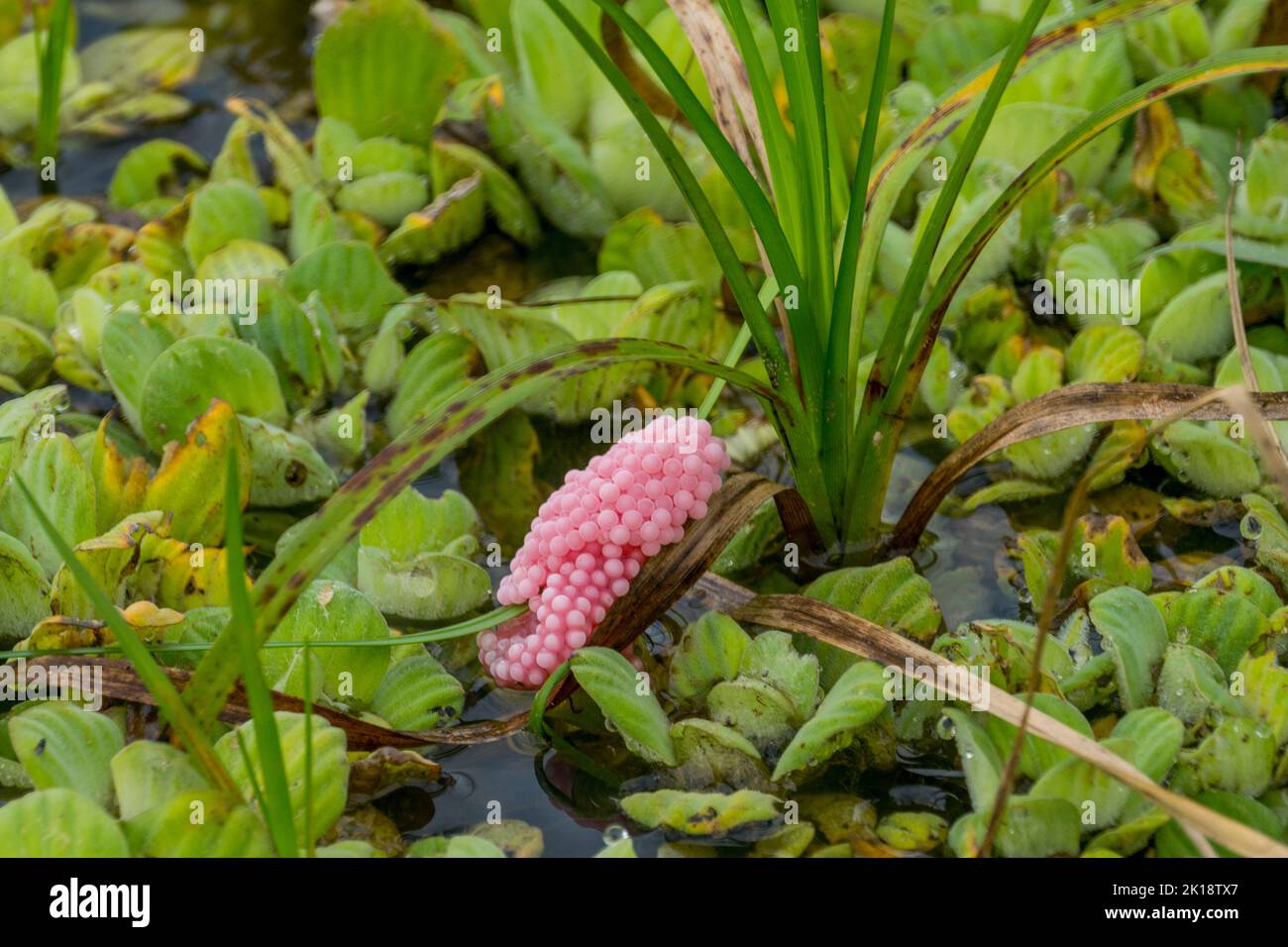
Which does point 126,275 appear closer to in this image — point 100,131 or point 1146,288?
point 100,131

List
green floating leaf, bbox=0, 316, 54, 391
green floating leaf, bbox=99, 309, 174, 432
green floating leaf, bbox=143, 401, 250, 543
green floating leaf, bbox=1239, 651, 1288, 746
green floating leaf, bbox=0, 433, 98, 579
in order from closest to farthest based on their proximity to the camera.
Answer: green floating leaf, bbox=1239, 651, 1288, 746
green floating leaf, bbox=0, 433, 98, 579
green floating leaf, bbox=143, 401, 250, 543
green floating leaf, bbox=99, 309, 174, 432
green floating leaf, bbox=0, 316, 54, 391

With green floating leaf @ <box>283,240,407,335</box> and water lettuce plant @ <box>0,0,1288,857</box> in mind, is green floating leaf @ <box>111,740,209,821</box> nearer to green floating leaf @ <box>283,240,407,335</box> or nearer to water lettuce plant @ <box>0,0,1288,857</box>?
water lettuce plant @ <box>0,0,1288,857</box>

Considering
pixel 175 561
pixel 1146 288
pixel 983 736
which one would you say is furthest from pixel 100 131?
pixel 983 736

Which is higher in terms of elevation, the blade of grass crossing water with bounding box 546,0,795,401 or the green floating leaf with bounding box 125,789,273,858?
the blade of grass crossing water with bounding box 546,0,795,401

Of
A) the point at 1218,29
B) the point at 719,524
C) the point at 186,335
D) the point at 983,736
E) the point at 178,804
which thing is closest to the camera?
the point at 178,804

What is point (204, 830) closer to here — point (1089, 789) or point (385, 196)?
point (1089, 789)

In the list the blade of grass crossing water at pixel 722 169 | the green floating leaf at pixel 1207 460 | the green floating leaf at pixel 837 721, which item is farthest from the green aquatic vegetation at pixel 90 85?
the green floating leaf at pixel 1207 460

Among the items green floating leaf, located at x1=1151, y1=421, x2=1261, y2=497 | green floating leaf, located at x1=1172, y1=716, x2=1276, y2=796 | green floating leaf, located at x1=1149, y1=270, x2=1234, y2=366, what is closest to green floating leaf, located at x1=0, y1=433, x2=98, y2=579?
green floating leaf, located at x1=1172, y1=716, x2=1276, y2=796
